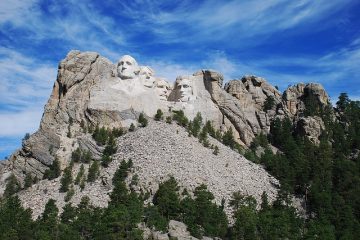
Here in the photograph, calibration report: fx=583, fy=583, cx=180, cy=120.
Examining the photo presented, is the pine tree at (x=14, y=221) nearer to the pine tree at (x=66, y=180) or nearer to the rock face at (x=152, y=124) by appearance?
A: the rock face at (x=152, y=124)

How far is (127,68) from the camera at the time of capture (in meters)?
111

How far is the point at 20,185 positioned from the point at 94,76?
93.0 feet

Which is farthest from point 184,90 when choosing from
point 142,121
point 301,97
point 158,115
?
point 301,97

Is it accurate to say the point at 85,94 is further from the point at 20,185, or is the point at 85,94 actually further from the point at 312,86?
the point at 312,86

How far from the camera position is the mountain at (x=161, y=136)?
88.6 metres

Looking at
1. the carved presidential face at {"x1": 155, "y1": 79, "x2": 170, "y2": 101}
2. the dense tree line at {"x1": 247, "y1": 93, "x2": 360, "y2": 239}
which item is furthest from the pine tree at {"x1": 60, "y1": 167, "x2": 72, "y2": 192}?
the dense tree line at {"x1": 247, "y1": 93, "x2": 360, "y2": 239}

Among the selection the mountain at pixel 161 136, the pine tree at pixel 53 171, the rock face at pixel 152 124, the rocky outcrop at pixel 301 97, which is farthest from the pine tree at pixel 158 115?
the rocky outcrop at pixel 301 97

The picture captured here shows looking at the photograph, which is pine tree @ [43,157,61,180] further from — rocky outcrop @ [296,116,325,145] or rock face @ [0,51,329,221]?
rocky outcrop @ [296,116,325,145]

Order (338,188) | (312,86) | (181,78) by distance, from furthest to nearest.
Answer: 1. (312,86)
2. (181,78)
3. (338,188)

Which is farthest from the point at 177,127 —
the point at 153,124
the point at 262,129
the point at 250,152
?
the point at 262,129

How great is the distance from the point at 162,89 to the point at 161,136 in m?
18.5

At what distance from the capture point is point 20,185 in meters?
90.6

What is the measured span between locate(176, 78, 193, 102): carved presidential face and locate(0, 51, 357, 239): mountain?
0.78 ft

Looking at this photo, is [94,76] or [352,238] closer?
[352,238]
